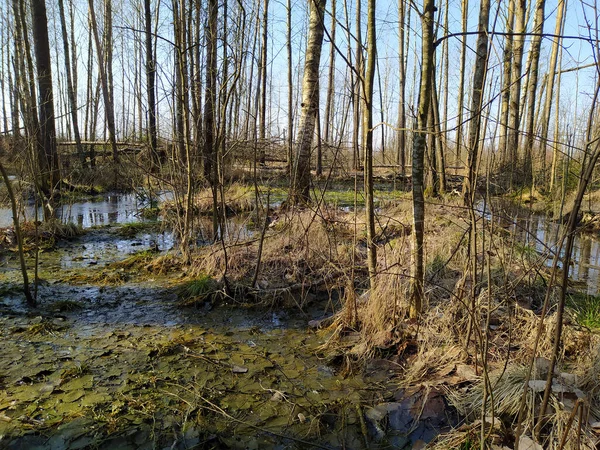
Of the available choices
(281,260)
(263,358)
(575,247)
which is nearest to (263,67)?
(281,260)

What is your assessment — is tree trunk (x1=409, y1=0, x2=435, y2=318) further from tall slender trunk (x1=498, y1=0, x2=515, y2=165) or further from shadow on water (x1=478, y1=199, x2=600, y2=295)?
shadow on water (x1=478, y1=199, x2=600, y2=295)

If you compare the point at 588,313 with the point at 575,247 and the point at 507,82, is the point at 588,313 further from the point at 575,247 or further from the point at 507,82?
the point at 507,82

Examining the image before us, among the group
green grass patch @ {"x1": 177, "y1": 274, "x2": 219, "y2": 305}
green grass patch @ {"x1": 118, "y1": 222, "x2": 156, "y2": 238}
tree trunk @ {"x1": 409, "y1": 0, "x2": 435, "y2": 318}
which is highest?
tree trunk @ {"x1": 409, "y1": 0, "x2": 435, "y2": 318}

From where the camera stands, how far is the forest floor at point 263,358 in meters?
2.25

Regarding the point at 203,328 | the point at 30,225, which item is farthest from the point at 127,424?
the point at 30,225

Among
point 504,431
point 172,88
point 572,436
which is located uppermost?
point 172,88

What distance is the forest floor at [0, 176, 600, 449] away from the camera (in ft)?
7.37

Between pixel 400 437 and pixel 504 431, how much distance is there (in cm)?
53

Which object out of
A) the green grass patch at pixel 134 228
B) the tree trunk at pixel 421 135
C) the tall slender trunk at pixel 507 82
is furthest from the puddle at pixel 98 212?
the tall slender trunk at pixel 507 82

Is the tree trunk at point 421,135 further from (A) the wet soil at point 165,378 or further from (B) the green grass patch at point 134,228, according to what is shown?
(B) the green grass patch at point 134,228

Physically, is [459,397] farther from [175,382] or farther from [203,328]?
[203,328]

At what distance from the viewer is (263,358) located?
123 inches

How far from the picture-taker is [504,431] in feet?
6.74

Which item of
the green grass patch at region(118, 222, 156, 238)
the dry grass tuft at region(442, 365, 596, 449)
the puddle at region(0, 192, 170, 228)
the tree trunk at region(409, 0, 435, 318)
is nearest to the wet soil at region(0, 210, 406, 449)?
the dry grass tuft at region(442, 365, 596, 449)
